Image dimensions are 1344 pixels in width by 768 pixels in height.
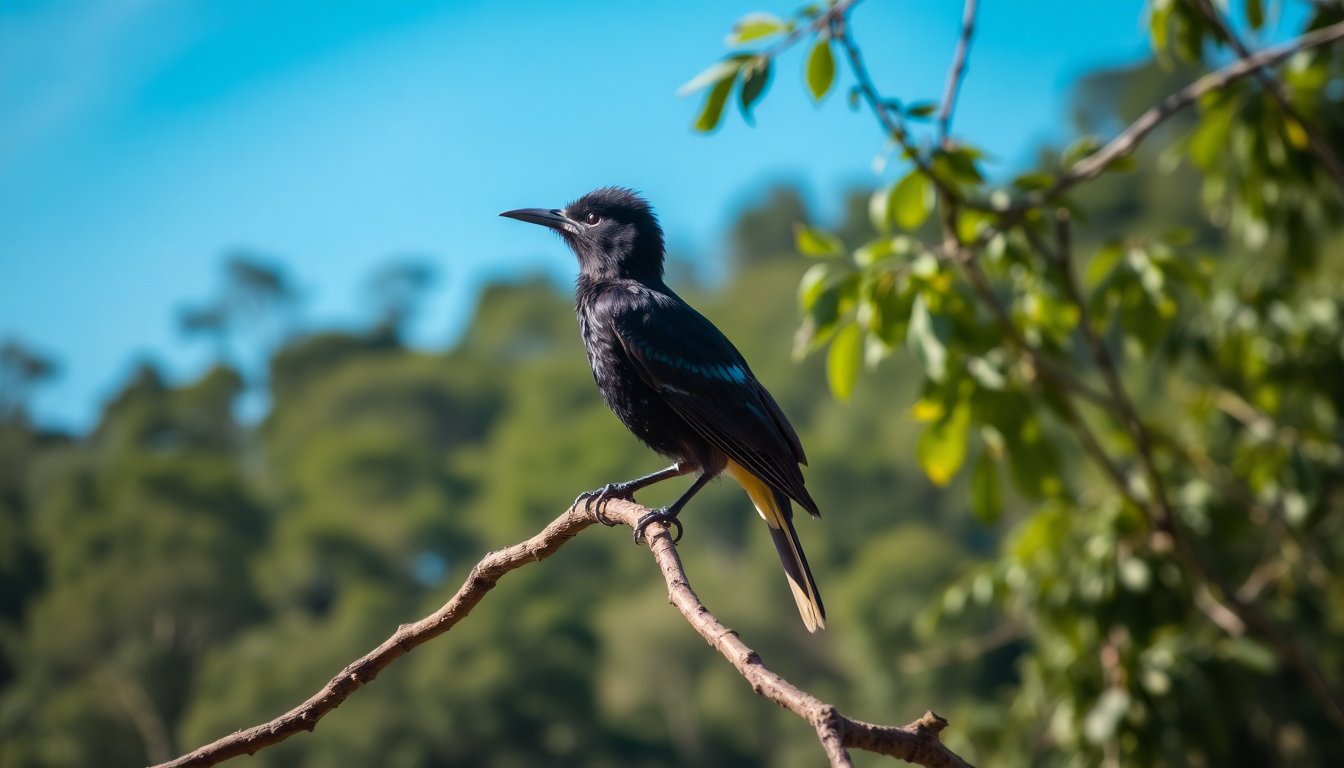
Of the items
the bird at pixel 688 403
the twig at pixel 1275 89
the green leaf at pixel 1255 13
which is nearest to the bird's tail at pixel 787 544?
the bird at pixel 688 403

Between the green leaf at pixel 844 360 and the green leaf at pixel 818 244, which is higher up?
the green leaf at pixel 818 244

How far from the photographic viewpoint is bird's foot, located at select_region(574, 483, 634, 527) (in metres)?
3.81

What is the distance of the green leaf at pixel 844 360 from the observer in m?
4.24

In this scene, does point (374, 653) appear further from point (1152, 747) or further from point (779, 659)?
point (779, 659)

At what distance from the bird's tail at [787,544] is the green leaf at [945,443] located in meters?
0.54

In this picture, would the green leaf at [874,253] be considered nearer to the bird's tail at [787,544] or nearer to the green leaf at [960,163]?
the green leaf at [960,163]

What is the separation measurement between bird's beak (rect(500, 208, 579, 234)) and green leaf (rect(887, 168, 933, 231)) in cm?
206

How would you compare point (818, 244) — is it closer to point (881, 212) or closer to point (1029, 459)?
point (881, 212)

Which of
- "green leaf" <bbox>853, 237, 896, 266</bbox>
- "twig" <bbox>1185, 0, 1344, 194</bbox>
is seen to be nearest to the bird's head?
"green leaf" <bbox>853, 237, 896, 266</bbox>

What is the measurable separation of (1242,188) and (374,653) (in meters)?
4.20

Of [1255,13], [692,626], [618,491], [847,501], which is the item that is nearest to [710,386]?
[618,491]

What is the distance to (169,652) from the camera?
41812mm

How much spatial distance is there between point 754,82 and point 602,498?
1.42m

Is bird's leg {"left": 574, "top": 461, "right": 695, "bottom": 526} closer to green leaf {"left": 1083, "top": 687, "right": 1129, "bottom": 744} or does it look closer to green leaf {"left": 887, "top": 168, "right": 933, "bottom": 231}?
green leaf {"left": 887, "top": 168, "right": 933, "bottom": 231}
